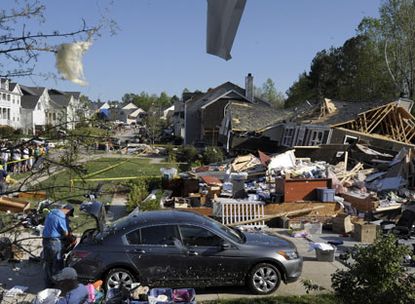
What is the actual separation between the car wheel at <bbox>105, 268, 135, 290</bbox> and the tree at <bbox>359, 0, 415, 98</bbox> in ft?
135

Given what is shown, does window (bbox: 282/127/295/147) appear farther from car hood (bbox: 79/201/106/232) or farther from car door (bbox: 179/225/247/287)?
car hood (bbox: 79/201/106/232)

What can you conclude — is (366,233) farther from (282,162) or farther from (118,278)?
(282,162)

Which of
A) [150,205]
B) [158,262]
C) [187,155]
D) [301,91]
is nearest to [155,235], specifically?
[158,262]

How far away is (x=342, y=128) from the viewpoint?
2722 cm

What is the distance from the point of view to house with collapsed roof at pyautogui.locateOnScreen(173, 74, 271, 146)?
54522mm

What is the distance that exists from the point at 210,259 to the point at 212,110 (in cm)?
4743

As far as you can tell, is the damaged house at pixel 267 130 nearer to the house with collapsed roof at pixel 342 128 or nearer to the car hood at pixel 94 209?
the house with collapsed roof at pixel 342 128

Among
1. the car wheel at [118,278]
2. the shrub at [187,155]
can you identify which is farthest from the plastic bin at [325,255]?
the shrub at [187,155]

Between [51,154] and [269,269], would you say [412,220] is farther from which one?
[51,154]

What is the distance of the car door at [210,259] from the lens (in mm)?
8711

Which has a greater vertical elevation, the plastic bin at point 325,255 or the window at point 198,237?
the window at point 198,237

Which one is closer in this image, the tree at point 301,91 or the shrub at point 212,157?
the shrub at point 212,157

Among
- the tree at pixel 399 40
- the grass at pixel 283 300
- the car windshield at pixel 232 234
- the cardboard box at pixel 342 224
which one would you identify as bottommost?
the cardboard box at pixel 342 224

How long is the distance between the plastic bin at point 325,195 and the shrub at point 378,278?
1076 cm
